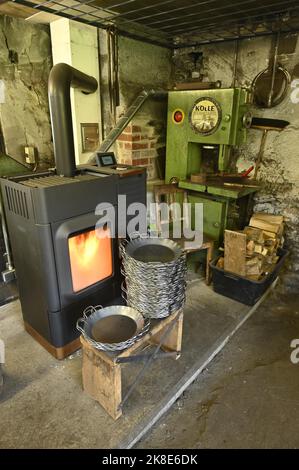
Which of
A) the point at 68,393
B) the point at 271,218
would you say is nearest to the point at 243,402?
the point at 68,393

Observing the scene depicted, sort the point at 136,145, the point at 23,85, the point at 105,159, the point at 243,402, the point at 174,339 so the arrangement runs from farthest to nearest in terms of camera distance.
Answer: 1. the point at 136,145
2. the point at 23,85
3. the point at 105,159
4. the point at 174,339
5. the point at 243,402

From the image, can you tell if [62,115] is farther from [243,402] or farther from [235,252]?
[243,402]

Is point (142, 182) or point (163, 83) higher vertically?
point (163, 83)

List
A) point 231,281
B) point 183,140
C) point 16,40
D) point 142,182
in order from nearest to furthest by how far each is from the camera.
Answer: point 142,182, point 16,40, point 231,281, point 183,140

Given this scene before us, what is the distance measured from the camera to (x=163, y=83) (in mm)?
2705

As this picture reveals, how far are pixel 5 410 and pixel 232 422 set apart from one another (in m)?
1.08

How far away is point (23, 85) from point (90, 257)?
1417mm

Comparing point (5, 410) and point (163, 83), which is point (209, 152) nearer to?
point (163, 83)

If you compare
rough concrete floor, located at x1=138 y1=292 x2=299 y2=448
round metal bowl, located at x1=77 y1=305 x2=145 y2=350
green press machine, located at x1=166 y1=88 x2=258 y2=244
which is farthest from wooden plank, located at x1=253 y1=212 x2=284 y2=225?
round metal bowl, located at x1=77 y1=305 x2=145 y2=350

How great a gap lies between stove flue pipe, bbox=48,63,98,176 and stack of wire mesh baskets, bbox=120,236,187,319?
23.7 inches

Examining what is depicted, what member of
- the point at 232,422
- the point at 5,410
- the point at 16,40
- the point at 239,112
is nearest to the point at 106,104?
the point at 16,40

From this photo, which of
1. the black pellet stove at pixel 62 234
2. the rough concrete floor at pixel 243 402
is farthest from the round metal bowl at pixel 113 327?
the rough concrete floor at pixel 243 402

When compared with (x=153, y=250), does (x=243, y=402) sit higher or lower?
lower

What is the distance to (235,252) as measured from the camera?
2.21m
